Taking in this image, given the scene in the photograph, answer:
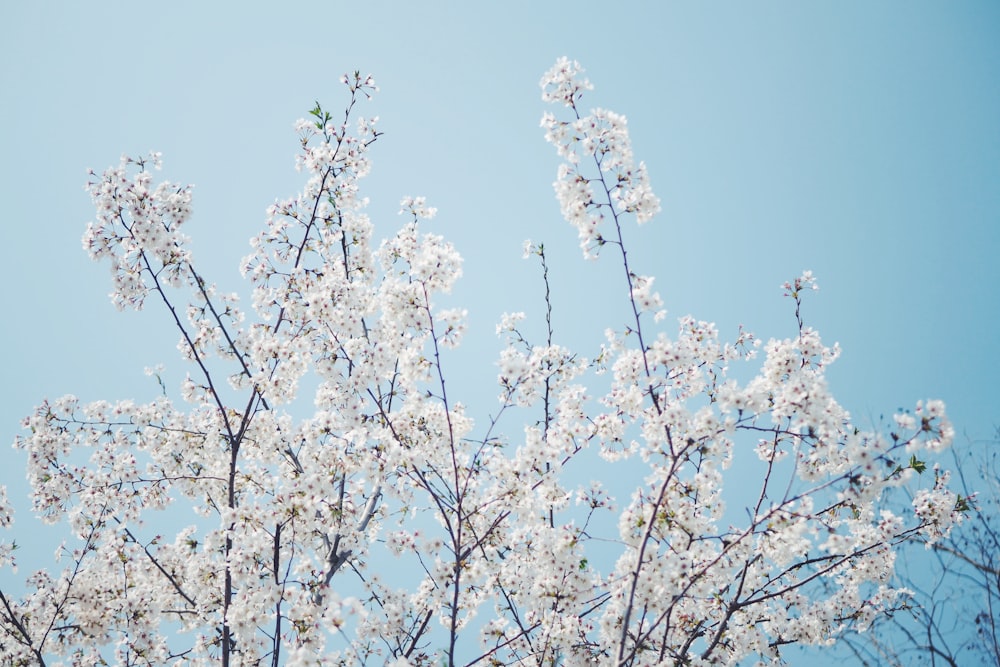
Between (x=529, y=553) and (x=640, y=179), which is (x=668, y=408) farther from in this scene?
(x=529, y=553)

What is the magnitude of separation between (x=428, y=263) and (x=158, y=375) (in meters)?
4.32

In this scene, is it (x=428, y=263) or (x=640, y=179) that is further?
(x=428, y=263)

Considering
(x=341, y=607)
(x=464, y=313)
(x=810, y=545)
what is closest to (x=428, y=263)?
(x=464, y=313)

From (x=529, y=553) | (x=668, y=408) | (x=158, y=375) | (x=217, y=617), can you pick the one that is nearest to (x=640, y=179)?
(x=668, y=408)

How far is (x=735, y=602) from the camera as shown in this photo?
3742 millimetres

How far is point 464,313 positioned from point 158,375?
4.27 m

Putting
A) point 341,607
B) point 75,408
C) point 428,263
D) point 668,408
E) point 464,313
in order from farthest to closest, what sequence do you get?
point 75,408, point 464,313, point 428,263, point 668,408, point 341,607

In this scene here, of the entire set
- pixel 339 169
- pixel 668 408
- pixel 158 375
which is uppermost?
pixel 339 169

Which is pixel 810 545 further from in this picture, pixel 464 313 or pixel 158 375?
pixel 158 375

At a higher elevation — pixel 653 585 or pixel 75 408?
pixel 75 408

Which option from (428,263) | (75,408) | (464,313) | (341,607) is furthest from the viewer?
(75,408)

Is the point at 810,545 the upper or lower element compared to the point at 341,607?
upper

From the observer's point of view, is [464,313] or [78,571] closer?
[464,313]

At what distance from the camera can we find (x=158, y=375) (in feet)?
23.1
